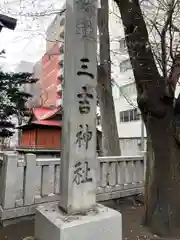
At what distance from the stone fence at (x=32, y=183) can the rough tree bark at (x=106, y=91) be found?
11.1 ft

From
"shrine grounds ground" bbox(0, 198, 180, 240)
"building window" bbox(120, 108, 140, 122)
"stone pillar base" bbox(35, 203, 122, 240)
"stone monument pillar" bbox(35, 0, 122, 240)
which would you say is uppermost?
"building window" bbox(120, 108, 140, 122)

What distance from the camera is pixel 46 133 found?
594 inches

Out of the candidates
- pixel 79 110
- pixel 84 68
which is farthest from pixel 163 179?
pixel 84 68

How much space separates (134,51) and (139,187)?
3.73 metres

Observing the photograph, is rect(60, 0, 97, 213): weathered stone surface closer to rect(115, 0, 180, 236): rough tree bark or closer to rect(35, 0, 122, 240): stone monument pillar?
rect(35, 0, 122, 240): stone monument pillar

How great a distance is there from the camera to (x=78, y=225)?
2.87m

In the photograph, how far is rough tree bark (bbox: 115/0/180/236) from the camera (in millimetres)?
4066

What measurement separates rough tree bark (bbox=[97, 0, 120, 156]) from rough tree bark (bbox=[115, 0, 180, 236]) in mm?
4774

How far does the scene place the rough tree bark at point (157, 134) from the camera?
4.07m

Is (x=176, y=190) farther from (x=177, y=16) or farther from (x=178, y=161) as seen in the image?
(x=177, y=16)

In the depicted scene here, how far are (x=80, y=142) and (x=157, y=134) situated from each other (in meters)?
1.67

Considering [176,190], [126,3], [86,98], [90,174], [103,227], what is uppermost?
[126,3]

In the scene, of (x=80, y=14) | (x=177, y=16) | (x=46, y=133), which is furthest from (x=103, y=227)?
(x=46, y=133)

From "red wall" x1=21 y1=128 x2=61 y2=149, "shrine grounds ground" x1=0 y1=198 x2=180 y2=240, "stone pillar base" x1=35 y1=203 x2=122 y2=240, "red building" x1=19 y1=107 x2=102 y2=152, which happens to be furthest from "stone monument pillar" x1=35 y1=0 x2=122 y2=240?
"red wall" x1=21 y1=128 x2=61 y2=149
